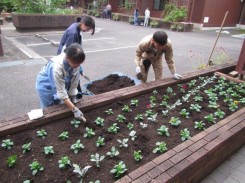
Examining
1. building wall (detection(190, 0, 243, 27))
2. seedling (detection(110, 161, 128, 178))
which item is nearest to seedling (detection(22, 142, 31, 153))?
seedling (detection(110, 161, 128, 178))

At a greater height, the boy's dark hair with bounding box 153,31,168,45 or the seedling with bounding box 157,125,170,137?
the boy's dark hair with bounding box 153,31,168,45

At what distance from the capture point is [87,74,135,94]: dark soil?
4.23 metres

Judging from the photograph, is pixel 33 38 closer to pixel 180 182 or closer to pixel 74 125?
pixel 74 125

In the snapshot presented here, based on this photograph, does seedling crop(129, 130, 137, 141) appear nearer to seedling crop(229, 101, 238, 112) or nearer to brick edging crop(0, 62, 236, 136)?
brick edging crop(0, 62, 236, 136)

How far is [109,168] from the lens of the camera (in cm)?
236

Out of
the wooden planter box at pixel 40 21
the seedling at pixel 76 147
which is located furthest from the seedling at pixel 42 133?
the wooden planter box at pixel 40 21

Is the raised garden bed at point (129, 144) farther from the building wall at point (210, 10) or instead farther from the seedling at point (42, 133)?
the building wall at point (210, 10)

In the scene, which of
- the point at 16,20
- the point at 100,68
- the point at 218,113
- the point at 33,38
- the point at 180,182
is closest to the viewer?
the point at 180,182

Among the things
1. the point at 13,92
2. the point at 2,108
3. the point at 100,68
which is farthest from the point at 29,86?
the point at 100,68

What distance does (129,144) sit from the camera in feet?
8.97

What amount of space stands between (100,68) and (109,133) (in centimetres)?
433

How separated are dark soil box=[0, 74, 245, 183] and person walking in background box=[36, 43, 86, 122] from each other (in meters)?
0.32

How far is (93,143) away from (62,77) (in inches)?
33.9

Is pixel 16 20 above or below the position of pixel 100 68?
above
